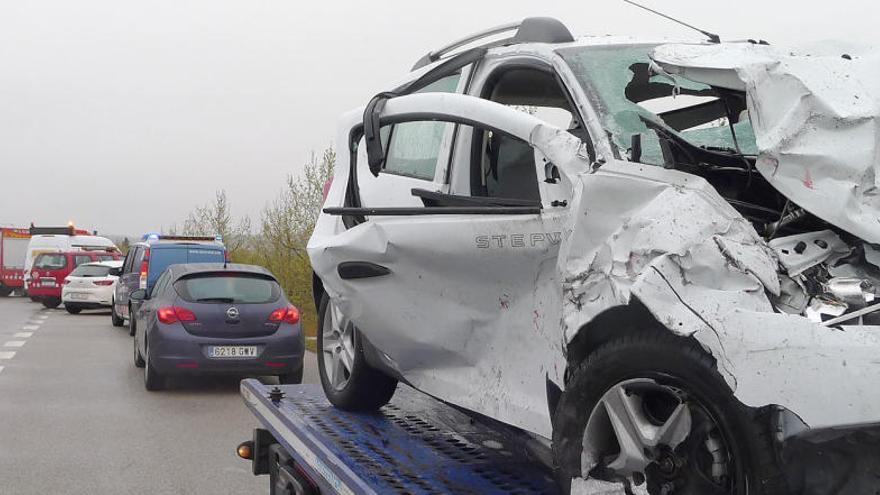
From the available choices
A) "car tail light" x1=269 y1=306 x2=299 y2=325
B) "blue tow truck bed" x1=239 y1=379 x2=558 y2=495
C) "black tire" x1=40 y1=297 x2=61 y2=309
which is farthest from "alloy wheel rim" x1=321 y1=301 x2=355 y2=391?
"black tire" x1=40 y1=297 x2=61 y2=309

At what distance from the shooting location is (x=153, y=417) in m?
9.02

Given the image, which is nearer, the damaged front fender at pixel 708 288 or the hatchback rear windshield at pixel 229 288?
the damaged front fender at pixel 708 288

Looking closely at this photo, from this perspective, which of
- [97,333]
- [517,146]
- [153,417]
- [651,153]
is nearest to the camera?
[651,153]

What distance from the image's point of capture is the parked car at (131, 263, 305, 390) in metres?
10.2

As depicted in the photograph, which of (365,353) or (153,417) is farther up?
(365,353)

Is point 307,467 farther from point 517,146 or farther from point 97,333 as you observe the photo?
point 97,333

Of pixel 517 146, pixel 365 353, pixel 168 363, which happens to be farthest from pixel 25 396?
pixel 517 146

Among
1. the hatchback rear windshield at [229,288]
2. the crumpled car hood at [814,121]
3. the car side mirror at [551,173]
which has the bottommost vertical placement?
the hatchback rear windshield at [229,288]

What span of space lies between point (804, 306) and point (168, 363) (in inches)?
353

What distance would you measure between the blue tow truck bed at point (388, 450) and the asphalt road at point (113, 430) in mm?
1508

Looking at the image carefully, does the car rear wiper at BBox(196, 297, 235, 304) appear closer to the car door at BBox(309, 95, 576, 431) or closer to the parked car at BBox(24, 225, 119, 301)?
the car door at BBox(309, 95, 576, 431)

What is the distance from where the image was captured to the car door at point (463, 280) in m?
3.04

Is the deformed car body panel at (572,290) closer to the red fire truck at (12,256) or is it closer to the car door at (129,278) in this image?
the car door at (129,278)

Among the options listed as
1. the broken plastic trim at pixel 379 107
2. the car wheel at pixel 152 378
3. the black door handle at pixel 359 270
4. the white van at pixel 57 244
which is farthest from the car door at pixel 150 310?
the white van at pixel 57 244
